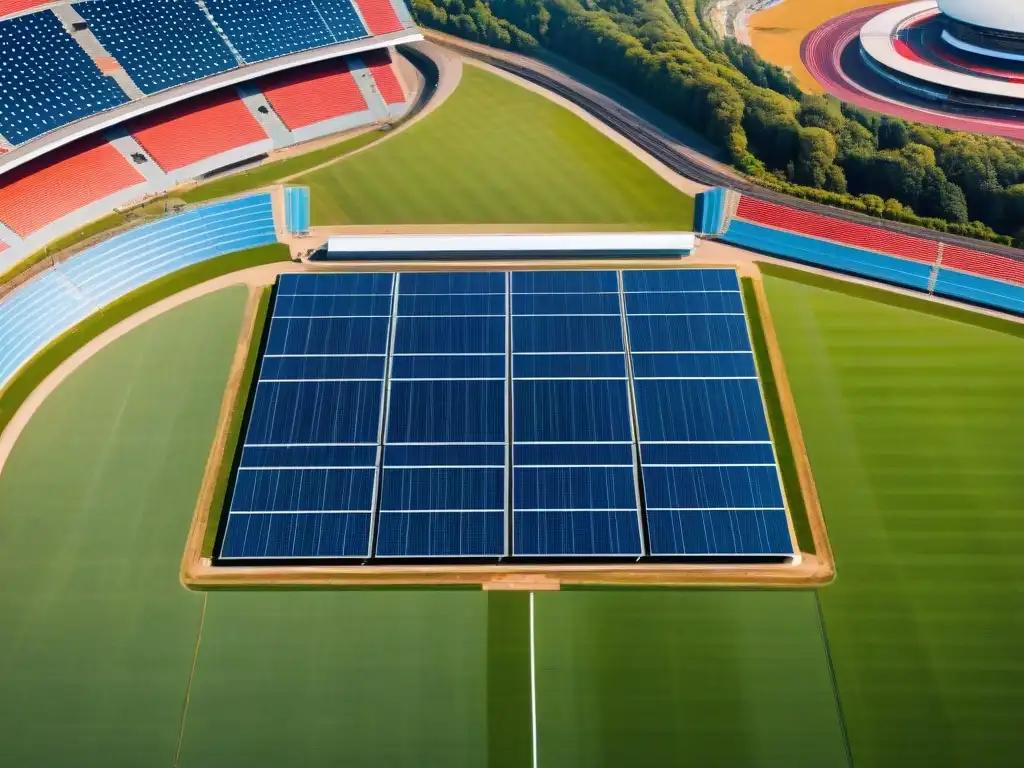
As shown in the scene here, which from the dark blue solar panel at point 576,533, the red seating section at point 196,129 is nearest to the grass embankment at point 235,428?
the dark blue solar panel at point 576,533

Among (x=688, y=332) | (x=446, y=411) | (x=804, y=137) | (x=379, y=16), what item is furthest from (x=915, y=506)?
(x=379, y=16)

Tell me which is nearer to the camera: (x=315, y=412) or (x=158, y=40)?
(x=315, y=412)

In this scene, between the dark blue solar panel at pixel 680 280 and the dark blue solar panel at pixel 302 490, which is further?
the dark blue solar panel at pixel 680 280

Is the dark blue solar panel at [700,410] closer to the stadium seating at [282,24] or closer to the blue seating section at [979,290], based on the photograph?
the blue seating section at [979,290]

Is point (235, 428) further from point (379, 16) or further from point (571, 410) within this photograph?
point (379, 16)

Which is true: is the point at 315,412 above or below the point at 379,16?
below

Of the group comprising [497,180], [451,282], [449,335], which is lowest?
[449,335]
